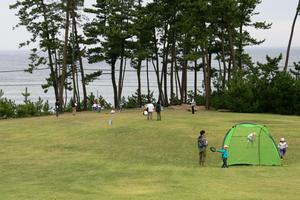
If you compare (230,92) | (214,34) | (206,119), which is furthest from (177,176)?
(214,34)

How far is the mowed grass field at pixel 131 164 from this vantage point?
16.8 meters

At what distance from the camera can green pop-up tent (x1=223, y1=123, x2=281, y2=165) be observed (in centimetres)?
2344

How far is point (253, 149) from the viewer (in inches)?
935

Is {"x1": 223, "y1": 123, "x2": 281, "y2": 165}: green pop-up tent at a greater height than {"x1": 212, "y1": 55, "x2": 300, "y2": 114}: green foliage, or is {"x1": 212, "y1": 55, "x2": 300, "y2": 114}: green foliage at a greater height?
{"x1": 212, "y1": 55, "x2": 300, "y2": 114}: green foliage

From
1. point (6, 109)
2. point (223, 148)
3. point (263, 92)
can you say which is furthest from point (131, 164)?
point (263, 92)

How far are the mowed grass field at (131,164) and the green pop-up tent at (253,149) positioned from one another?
2.68ft

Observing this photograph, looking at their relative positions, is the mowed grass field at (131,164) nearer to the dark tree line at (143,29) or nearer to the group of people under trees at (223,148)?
the group of people under trees at (223,148)

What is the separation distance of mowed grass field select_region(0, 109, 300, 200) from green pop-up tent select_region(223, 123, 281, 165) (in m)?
0.82

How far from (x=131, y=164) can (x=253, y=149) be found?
592 cm

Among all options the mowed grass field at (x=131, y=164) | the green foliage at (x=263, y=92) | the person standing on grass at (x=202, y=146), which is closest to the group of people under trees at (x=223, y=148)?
the person standing on grass at (x=202, y=146)

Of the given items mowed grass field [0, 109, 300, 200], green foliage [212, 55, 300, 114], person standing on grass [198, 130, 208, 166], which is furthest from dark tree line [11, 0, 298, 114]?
person standing on grass [198, 130, 208, 166]

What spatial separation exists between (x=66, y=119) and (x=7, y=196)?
83.1ft

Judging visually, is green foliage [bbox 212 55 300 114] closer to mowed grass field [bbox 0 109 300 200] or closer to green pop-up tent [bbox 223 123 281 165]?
mowed grass field [bbox 0 109 300 200]

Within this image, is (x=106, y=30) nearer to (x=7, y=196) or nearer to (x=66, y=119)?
(x=66, y=119)
